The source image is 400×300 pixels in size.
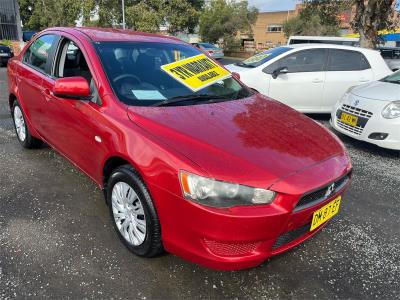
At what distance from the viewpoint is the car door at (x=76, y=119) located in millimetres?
2688

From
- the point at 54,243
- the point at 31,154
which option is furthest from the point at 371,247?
the point at 31,154

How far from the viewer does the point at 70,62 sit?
3361mm

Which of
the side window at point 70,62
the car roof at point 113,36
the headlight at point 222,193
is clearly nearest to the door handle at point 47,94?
the side window at point 70,62

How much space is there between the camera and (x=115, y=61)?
9.53ft

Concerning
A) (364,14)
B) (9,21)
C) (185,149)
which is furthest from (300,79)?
(9,21)

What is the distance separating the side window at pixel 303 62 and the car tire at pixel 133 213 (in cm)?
459

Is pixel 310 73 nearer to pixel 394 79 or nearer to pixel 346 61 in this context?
pixel 346 61

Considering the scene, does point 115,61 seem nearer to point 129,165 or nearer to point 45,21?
point 129,165

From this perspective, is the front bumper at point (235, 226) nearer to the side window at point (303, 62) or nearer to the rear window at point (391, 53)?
the side window at point (303, 62)

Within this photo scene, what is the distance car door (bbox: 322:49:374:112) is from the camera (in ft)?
21.6

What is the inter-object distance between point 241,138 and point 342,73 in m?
5.09

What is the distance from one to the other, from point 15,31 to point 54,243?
1198 inches

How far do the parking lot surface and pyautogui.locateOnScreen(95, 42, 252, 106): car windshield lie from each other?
1.10m

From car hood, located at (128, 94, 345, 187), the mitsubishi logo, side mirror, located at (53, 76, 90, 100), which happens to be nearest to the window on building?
car hood, located at (128, 94, 345, 187)
